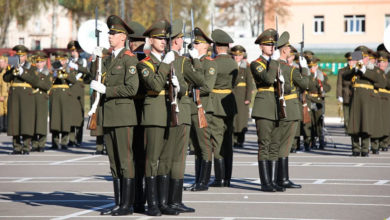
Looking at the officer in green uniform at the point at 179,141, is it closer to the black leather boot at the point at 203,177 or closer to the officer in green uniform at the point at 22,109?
the black leather boot at the point at 203,177

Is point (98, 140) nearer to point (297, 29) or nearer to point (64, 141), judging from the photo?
point (64, 141)

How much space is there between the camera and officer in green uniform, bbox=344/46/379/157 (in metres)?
19.8

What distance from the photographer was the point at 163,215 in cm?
1149

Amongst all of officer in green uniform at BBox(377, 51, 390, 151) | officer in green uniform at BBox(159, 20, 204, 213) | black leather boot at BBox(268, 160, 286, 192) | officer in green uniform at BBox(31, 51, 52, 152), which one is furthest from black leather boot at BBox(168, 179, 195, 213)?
officer in green uniform at BBox(377, 51, 390, 151)

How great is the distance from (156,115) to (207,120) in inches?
126

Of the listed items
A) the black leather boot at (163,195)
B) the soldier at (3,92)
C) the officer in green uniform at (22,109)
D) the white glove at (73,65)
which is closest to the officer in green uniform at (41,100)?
the officer in green uniform at (22,109)

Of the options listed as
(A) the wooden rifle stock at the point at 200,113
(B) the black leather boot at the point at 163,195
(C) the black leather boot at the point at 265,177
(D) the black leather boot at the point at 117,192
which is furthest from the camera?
(C) the black leather boot at the point at 265,177

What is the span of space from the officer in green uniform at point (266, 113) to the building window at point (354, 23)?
210ft

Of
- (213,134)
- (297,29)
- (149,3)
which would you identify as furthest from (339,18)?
(213,134)

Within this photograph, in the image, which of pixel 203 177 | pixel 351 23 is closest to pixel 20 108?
pixel 203 177

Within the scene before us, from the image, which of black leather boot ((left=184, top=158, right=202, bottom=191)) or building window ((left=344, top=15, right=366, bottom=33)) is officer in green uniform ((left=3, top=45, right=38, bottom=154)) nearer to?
black leather boot ((left=184, top=158, right=202, bottom=191))

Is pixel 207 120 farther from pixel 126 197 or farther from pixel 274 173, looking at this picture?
pixel 126 197

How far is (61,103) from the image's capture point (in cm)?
2188

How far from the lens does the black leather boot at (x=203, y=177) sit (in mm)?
14047
